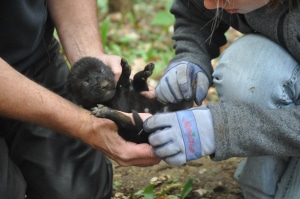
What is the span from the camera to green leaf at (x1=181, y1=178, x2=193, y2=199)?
2.68m

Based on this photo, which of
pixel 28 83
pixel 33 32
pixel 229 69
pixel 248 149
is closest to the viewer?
pixel 248 149

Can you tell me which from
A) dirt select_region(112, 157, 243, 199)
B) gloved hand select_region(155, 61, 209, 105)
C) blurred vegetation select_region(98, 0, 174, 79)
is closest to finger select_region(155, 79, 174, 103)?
gloved hand select_region(155, 61, 209, 105)

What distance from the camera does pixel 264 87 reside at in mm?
2254

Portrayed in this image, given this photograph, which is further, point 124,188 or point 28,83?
point 124,188

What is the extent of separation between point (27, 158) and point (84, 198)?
0.32 meters

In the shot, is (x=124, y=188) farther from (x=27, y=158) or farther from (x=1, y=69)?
(x=1, y=69)

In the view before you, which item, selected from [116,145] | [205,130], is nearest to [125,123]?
[116,145]

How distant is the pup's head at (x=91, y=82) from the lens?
8.41 ft

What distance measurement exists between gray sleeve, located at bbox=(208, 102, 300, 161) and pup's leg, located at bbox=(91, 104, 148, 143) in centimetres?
32

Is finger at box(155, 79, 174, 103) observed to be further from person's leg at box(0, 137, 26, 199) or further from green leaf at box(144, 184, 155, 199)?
person's leg at box(0, 137, 26, 199)

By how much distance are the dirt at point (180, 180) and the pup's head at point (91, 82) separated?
1.68 ft

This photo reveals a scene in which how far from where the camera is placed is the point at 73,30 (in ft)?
9.23

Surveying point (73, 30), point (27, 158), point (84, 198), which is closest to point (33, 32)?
point (73, 30)

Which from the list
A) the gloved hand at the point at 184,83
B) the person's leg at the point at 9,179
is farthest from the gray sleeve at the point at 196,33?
the person's leg at the point at 9,179
